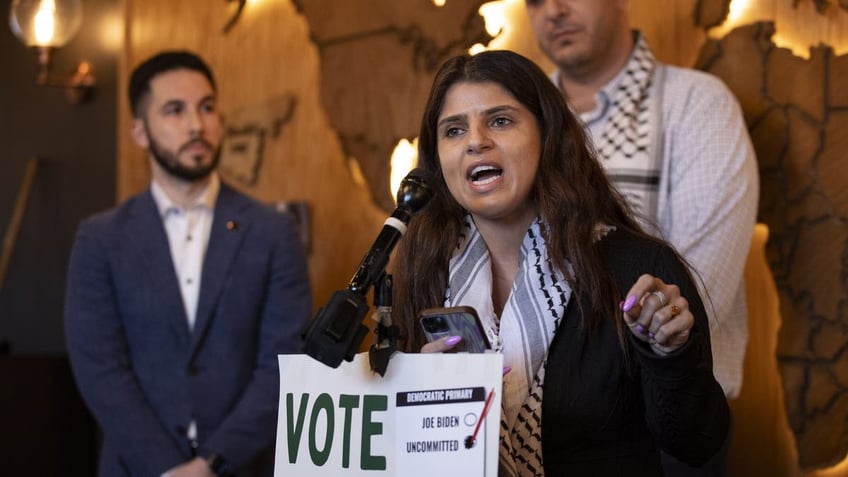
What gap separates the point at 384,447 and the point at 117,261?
202cm

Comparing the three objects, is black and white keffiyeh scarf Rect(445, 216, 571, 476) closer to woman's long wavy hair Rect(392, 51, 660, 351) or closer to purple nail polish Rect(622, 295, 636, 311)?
woman's long wavy hair Rect(392, 51, 660, 351)

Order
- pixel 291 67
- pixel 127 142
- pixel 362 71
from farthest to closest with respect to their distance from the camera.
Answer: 1. pixel 127 142
2. pixel 291 67
3. pixel 362 71

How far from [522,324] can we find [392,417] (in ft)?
1.24

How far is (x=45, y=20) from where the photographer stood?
5.06 m

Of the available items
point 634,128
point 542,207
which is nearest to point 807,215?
point 634,128

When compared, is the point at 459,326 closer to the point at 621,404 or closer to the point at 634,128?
the point at 621,404

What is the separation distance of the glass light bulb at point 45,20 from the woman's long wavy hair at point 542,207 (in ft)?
10.3

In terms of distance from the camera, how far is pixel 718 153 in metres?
2.97

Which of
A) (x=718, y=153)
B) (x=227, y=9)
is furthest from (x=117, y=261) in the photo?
(x=718, y=153)

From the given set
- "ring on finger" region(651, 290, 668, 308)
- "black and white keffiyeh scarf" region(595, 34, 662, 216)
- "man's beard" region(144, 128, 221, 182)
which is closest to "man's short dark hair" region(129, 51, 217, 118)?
"man's beard" region(144, 128, 221, 182)

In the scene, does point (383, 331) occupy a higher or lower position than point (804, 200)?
lower

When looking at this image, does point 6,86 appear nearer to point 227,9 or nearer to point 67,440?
point 227,9

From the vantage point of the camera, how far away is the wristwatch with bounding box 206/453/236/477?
3.44m

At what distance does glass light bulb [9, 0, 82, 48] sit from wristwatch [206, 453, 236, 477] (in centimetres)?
245
